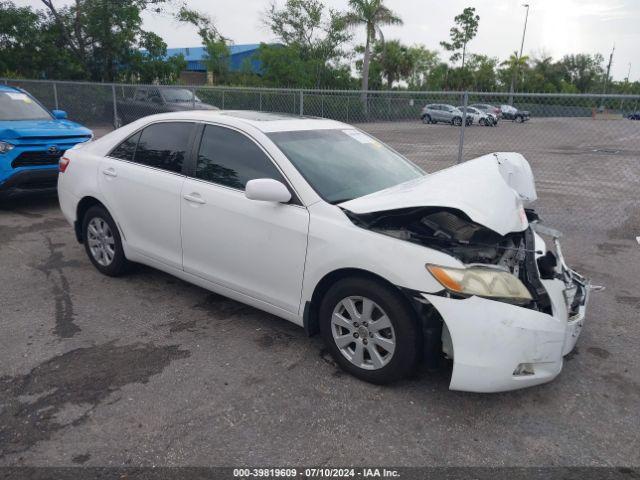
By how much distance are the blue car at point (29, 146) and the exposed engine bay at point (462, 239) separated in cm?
580

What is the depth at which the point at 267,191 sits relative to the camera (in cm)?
335

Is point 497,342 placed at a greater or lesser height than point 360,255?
lesser

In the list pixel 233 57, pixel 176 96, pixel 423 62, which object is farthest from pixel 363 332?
pixel 423 62

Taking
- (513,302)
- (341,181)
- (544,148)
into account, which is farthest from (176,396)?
(544,148)

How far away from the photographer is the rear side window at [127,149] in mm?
4602

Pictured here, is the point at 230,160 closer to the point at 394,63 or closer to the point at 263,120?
the point at 263,120

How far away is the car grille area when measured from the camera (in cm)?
705

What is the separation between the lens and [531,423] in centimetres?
290

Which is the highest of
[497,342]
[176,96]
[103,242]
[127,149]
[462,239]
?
[176,96]

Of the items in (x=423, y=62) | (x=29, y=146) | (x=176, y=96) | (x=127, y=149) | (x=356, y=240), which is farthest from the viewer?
(x=423, y=62)

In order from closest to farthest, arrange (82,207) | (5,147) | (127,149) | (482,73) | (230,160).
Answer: (230,160) < (127,149) < (82,207) < (5,147) < (482,73)

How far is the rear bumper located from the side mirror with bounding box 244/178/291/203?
518 centimetres

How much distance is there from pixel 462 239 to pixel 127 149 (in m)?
3.11

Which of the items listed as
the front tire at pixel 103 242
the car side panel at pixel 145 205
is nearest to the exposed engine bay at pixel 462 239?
the car side panel at pixel 145 205
